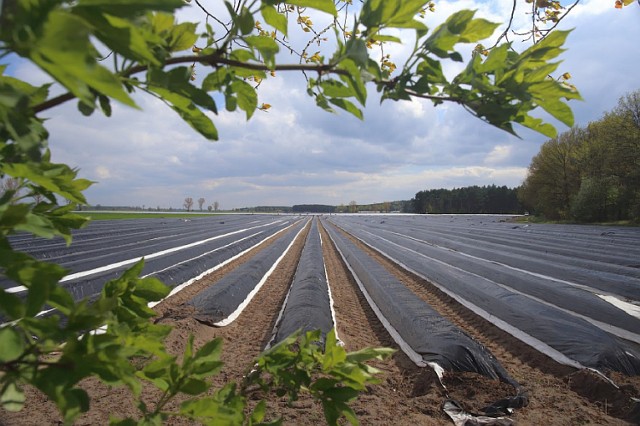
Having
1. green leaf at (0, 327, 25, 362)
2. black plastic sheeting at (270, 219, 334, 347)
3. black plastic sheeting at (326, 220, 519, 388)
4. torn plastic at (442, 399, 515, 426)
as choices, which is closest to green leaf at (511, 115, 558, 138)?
green leaf at (0, 327, 25, 362)

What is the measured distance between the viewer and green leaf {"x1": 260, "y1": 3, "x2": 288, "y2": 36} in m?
0.84

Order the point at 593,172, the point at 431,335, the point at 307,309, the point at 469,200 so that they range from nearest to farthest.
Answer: the point at 431,335, the point at 307,309, the point at 593,172, the point at 469,200

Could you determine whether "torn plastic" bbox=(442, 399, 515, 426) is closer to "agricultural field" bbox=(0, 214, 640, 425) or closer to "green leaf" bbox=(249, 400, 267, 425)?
"agricultural field" bbox=(0, 214, 640, 425)

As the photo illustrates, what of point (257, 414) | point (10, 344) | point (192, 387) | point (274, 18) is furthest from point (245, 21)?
point (257, 414)

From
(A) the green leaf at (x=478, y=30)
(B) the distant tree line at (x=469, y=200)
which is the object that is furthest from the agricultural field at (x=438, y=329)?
(B) the distant tree line at (x=469, y=200)

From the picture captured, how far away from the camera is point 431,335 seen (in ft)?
20.7

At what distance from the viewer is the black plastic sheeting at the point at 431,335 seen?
17.5 ft

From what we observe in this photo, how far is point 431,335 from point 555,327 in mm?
2189

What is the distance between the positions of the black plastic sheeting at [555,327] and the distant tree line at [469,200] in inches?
3517

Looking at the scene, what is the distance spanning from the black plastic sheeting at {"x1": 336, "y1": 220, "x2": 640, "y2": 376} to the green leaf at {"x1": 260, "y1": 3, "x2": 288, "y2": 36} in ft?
21.1

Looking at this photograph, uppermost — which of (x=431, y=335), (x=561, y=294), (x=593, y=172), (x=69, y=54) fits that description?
(x=593, y=172)

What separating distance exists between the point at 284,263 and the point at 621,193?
121 feet

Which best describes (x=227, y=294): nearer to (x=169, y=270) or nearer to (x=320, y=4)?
(x=169, y=270)

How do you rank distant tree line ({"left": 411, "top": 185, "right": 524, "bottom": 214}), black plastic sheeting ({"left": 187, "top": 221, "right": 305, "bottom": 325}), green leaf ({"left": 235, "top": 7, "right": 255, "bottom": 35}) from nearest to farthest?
green leaf ({"left": 235, "top": 7, "right": 255, "bottom": 35}) → black plastic sheeting ({"left": 187, "top": 221, "right": 305, "bottom": 325}) → distant tree line ({"left": 411, "top": 185, "right": 524, "bottom": 214})
